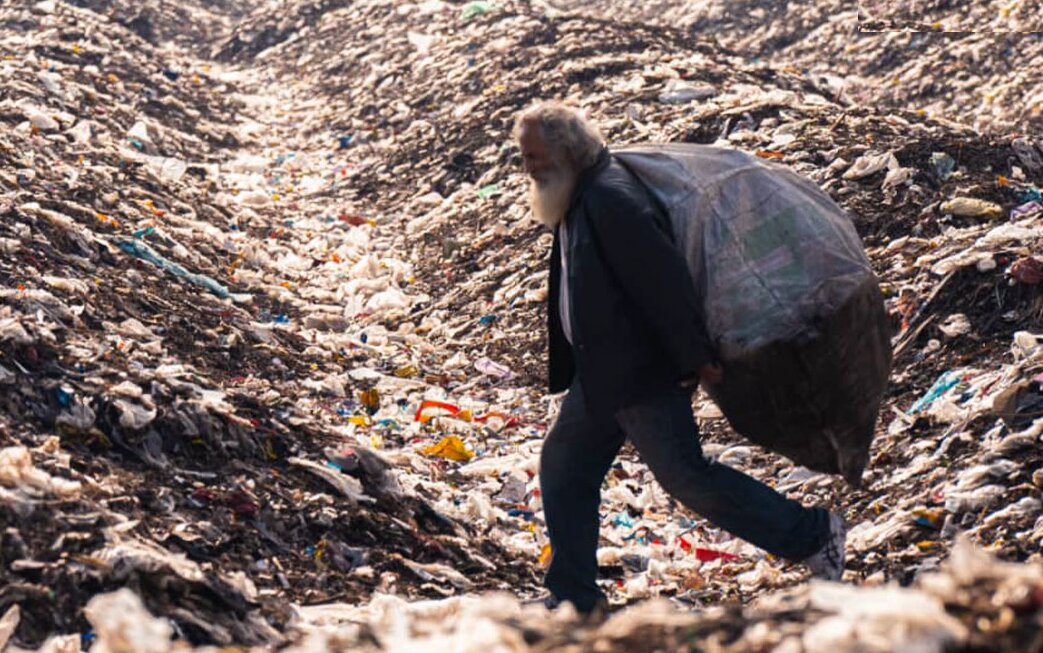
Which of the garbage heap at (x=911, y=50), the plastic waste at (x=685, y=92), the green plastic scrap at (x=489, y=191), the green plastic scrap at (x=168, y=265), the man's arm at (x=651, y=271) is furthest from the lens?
the garbage heap at (x=911, y=50)

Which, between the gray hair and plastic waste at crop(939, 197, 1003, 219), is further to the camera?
plastic waste at crop(939, 197, 1003, 219)

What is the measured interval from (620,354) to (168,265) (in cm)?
443

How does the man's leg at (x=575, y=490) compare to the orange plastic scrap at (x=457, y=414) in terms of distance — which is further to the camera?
the orange plastic scrap at (x=457, y=414)

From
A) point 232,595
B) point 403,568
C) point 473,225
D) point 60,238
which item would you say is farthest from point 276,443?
point 473,225

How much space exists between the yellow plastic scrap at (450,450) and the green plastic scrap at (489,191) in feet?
12.4

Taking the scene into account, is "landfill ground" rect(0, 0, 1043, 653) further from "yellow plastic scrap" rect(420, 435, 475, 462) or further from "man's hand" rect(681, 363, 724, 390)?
"man's hand" rect(681, 363, 724, 390)

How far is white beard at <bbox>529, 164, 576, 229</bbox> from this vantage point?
3902 millimetres

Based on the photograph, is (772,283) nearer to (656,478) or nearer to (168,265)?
(656,478)

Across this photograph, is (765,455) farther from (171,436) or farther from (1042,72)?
(1042,72)

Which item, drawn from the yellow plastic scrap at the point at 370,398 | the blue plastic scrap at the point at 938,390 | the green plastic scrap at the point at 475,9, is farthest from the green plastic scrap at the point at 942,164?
the green plastic scrap at the point at 475,9

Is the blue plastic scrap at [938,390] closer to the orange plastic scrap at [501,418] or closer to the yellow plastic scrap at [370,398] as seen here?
the orange plastic scrap at [501,418]

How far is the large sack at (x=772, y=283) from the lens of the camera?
3844 mm

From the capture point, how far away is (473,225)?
30.8ft

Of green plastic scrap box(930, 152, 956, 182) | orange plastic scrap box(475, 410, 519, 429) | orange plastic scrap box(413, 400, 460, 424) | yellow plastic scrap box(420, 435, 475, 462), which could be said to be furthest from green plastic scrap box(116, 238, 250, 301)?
green plastic scrap box(930, 152, 956, 182)
